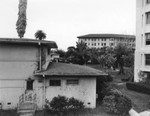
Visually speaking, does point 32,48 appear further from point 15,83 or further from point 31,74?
point 15,83

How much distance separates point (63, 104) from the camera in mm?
12539

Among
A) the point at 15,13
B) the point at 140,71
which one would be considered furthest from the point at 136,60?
the point at 15,13

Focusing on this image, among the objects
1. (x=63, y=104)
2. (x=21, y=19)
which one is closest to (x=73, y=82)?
(x=63, y=104)

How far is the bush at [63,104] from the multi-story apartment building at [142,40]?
53.3ft

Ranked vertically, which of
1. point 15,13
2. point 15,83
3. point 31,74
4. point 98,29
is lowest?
point 15,83

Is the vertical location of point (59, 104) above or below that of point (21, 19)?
below

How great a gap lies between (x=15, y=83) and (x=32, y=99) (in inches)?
89.3

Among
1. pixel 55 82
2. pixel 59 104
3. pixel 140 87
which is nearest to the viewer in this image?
pixel 59 104

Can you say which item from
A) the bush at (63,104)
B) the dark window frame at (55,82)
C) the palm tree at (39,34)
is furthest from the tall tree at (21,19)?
the palm tree at (39,34)

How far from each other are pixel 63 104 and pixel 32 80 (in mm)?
3815

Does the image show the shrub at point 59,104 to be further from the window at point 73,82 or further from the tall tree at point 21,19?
the tall tree at point 21,19

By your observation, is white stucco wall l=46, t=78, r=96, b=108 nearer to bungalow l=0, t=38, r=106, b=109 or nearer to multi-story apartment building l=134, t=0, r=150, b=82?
bungalow l=0, t=38, r=106, b=109

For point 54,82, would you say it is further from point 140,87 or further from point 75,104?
point 140,87

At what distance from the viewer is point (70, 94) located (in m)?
13.7
